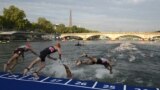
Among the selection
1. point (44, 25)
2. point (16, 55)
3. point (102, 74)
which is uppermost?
point (44, 25)

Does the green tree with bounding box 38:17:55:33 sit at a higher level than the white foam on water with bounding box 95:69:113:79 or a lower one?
higher

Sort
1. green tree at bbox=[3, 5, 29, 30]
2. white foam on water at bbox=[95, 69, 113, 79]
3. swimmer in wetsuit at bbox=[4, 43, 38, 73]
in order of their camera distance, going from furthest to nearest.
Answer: green tree at bbox=[3, 5, 29, 30], white foam on water at bbox=[95, 69, 113, 79], swimmer in wetsuit at bbox=[4, 43, 38, 73]

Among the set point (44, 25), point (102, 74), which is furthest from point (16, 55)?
point (44, 25)

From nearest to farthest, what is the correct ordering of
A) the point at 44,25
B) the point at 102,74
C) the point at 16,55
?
the point at 16,55 → the point at 102,74 → the point at 44,25

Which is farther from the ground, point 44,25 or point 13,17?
point 13,17

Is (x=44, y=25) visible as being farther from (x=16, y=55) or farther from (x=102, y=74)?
(x=16, y=55)

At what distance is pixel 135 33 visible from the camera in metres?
147

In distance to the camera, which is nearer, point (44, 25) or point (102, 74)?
point (102, 74)

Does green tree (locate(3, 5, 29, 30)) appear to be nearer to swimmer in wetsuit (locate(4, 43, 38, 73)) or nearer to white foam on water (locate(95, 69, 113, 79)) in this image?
white foam on water (locate(95, 69, 113, 79))

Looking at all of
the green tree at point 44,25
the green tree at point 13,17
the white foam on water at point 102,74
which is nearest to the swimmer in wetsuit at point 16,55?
the white foam on water at point 102,74

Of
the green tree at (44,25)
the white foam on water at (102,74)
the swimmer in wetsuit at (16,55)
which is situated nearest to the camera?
the swimmer in wetsuit at (16,55)

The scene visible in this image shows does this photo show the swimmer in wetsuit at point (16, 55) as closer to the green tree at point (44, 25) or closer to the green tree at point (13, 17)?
the green tree at point (13, 17)

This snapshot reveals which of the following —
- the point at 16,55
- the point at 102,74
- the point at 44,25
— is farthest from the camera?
the point at 44,25

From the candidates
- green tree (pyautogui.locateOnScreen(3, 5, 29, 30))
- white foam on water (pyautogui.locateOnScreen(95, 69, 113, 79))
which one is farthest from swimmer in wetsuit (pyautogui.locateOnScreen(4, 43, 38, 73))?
green tree (pyautogui.locateOnScreen(3, 5, 29, 30))
